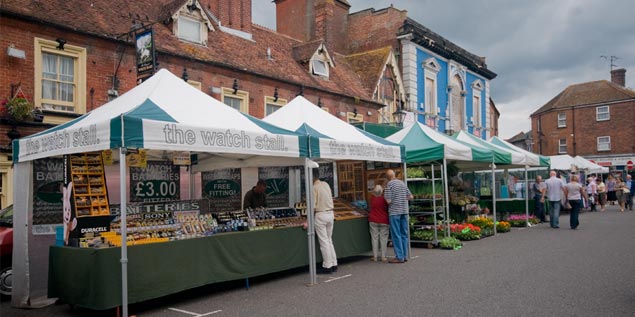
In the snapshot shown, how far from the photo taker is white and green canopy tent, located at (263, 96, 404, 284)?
9038mm

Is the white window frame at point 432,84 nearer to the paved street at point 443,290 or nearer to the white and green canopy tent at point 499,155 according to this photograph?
the white and green canopy tent at point 499,155

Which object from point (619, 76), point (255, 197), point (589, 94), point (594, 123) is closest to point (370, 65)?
point (255, 197)

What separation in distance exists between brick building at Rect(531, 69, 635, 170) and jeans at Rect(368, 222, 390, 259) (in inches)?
1669

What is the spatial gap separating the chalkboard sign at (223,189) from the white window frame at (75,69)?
357cm

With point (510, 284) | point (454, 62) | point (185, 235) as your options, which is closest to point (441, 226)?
point (510, 284)

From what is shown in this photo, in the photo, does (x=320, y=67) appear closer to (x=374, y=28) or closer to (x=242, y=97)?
(x=242, y=97)

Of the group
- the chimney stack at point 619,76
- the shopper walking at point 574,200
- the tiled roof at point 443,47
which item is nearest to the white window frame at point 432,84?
the tiled roof at point 443,47

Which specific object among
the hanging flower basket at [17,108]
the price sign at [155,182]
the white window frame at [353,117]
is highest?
the white window frame at [353,117]

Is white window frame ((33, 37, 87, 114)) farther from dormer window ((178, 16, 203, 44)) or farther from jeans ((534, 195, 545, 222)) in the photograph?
jeans ((534, 195, 545, 222))

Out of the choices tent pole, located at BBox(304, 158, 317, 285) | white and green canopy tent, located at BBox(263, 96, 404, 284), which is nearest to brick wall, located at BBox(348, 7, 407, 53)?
white and green canopy tent, located at BBox(263, 96, 404, 284)

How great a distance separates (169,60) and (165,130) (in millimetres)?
8776

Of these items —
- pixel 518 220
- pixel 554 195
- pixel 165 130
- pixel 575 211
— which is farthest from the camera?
pixel 518 220

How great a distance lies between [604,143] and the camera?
46.7m

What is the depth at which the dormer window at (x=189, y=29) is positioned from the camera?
16.3m
